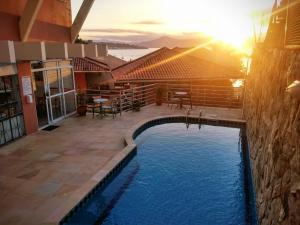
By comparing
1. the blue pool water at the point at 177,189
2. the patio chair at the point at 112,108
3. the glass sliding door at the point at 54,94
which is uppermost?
the glass sliding door at the point at 54,94

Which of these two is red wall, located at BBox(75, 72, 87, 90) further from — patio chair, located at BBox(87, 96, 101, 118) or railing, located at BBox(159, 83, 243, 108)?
railing, located at BBox(159, 83, 243, 108)

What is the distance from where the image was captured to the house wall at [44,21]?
864 cm

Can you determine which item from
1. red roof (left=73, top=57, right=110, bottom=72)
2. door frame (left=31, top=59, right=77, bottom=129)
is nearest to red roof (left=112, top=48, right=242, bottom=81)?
red roof (left=73, top=57, right=110, bottom=72)

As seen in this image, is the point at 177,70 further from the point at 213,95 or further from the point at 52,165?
the point at 52,165

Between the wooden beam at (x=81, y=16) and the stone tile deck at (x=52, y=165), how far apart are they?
14.4ft

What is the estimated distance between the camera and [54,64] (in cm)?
1169

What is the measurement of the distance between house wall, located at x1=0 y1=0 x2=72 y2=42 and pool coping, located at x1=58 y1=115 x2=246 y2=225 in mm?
5352

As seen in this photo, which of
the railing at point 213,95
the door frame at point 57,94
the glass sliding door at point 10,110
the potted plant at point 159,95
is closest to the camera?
the glass sliding door at point 10,110

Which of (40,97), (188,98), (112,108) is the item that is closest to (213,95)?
(188,98)

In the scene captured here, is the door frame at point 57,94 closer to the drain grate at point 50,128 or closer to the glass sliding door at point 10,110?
the drain grate at point 50,128

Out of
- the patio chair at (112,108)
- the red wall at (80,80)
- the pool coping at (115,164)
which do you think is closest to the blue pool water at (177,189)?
the pool coping at (115,164)

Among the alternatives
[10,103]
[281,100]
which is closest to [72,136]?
[10,103]

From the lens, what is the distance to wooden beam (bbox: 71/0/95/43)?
1148cm

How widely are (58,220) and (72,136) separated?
5.43 metres
